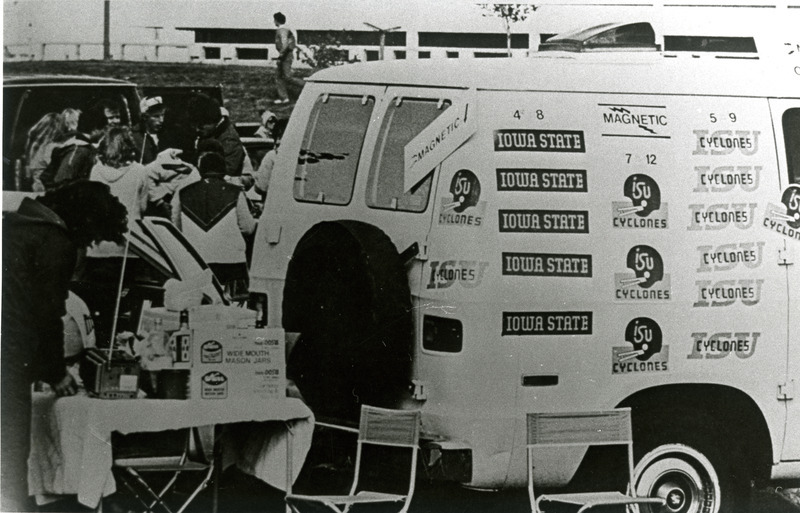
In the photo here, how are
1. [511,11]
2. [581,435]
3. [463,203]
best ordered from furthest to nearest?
[511,11] → [581,435] → [463,203]

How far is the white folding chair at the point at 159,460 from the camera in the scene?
5258 millimetres

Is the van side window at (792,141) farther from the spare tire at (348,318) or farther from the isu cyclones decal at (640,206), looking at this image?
the spare tire at (348,318)

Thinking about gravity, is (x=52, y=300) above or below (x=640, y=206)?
below

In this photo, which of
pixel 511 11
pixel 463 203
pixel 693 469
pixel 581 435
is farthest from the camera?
pixel 511 11

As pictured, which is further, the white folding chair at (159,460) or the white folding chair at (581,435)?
the white folding chair at (159,460)

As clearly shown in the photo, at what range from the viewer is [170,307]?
5.21 m

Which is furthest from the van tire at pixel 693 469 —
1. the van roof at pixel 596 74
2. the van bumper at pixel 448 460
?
the van roof at pixel 596 74

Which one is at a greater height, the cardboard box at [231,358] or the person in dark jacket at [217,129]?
the person in dark jacket at [217,129]

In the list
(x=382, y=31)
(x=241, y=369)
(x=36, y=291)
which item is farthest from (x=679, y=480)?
(x=36, y=291)

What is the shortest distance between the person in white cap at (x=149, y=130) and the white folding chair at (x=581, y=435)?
2697 millimetres

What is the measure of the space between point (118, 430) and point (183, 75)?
84.4 inches

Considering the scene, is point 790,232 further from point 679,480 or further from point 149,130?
point 149,130

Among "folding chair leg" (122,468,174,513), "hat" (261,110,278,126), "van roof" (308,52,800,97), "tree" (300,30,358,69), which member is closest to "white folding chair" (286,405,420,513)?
"folding chair leg" (122,468,174,513)

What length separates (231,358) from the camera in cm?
522
